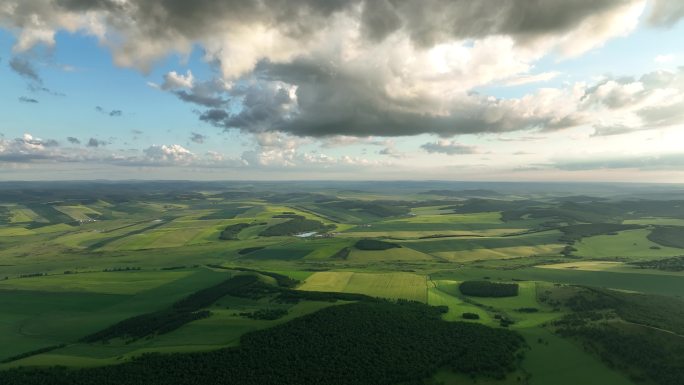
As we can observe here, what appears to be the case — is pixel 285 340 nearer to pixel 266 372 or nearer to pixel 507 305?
pixel 266 372

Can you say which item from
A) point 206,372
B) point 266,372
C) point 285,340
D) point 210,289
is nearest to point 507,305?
point 285,340

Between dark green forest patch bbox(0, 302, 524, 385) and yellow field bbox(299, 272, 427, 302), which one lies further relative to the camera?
yellow field bbox(299, 272, 427, 302)

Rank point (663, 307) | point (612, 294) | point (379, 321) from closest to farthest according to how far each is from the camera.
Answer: point (379, 321) → point (663, 307) → point (612, 294)

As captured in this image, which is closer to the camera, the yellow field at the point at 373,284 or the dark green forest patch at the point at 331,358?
the dark green forest patch at the point at 331,358

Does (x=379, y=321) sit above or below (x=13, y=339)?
above

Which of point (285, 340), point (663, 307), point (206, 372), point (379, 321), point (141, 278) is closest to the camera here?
point (206, 372)

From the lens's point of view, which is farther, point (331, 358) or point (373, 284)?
point (373, 284)

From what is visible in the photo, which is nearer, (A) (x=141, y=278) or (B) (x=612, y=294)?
(B) (x=612, y=294)

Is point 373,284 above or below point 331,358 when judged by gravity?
below
